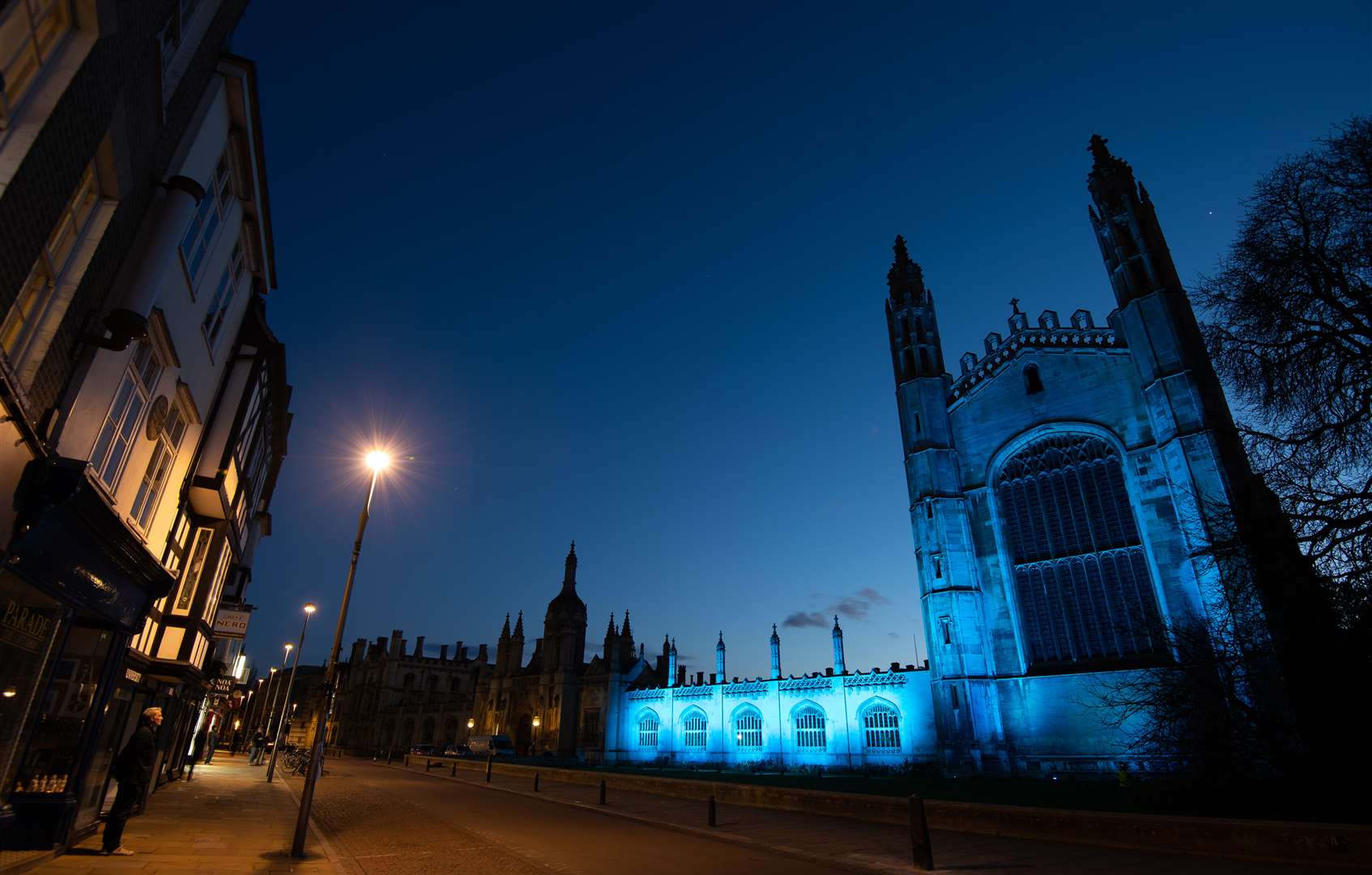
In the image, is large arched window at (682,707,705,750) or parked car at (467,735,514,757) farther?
parked car at (467,735,514,757)

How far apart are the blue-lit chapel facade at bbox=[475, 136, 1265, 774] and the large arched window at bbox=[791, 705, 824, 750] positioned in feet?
0.32

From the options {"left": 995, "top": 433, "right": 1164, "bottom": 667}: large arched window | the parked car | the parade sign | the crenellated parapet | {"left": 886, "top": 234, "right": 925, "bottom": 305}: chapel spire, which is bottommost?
the parked car

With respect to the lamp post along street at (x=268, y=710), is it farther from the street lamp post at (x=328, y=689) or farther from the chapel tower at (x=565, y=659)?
the street lamp post at (x=328, y=689)

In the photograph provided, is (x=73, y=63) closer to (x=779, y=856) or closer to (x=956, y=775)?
(x=779, y=856)

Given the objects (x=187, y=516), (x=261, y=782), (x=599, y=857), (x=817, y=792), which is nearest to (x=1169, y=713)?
(x=817, y=792)

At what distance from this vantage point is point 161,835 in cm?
1130

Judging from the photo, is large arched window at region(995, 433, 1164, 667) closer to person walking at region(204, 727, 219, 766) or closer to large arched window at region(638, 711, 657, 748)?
large arched window at region(638, 711, 657, 748)

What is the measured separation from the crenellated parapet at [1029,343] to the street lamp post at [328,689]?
1270 inches

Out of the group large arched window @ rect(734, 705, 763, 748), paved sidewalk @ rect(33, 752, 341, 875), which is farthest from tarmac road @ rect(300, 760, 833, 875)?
large arched window @ rect(734, 705, 763, 748)

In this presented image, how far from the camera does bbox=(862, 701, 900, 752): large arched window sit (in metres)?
36.0

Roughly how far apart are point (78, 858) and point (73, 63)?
1019cm

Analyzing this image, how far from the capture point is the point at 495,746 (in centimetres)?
5569

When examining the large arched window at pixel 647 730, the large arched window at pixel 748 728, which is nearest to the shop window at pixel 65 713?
the large arched window at pixel 748 728

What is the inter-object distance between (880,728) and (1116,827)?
90.8 ft
